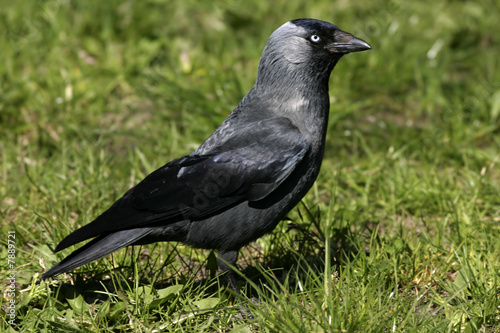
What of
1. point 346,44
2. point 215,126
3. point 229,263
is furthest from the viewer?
point 215,126

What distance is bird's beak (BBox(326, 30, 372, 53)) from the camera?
326 cm

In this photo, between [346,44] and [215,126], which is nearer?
[346,44]

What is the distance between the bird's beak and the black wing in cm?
49

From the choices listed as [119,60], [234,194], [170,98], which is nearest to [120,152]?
[170,98]

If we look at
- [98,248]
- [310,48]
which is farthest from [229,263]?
[310,48]

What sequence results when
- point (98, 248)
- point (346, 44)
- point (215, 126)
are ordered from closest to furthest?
point (98, 248) < point (346, 44) < point (215, 126)

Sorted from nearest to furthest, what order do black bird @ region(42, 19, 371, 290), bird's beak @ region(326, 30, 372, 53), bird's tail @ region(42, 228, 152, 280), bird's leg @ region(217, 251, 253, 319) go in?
1. bird's tail @ region(42, 228, 152, 280)
2. black bird @ region(42, 19, 371, 290)
3. bird's leg @ region(217, 251, 253, 319)
4. bird's beak @ region(326, 30, 372, 53)

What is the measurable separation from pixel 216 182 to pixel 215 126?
1.90 meters

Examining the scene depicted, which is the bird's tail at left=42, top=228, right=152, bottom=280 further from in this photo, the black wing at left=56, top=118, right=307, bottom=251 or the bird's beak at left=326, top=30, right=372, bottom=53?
the bird's beak at left=326, top=30, right=372, bottom=53

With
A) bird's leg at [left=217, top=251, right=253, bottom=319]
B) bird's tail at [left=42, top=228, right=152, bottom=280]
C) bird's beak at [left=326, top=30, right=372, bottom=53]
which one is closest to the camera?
bird's tail at [left=42, top=228, right=152, bottom=280]

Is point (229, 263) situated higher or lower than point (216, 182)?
lower

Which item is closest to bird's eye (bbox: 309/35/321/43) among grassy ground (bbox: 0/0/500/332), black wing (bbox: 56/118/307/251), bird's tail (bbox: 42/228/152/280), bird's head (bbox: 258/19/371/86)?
bird's head (bbox: 258/19/371/86)

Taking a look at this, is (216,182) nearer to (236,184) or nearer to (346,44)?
(236,184)

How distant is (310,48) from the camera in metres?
3.31
